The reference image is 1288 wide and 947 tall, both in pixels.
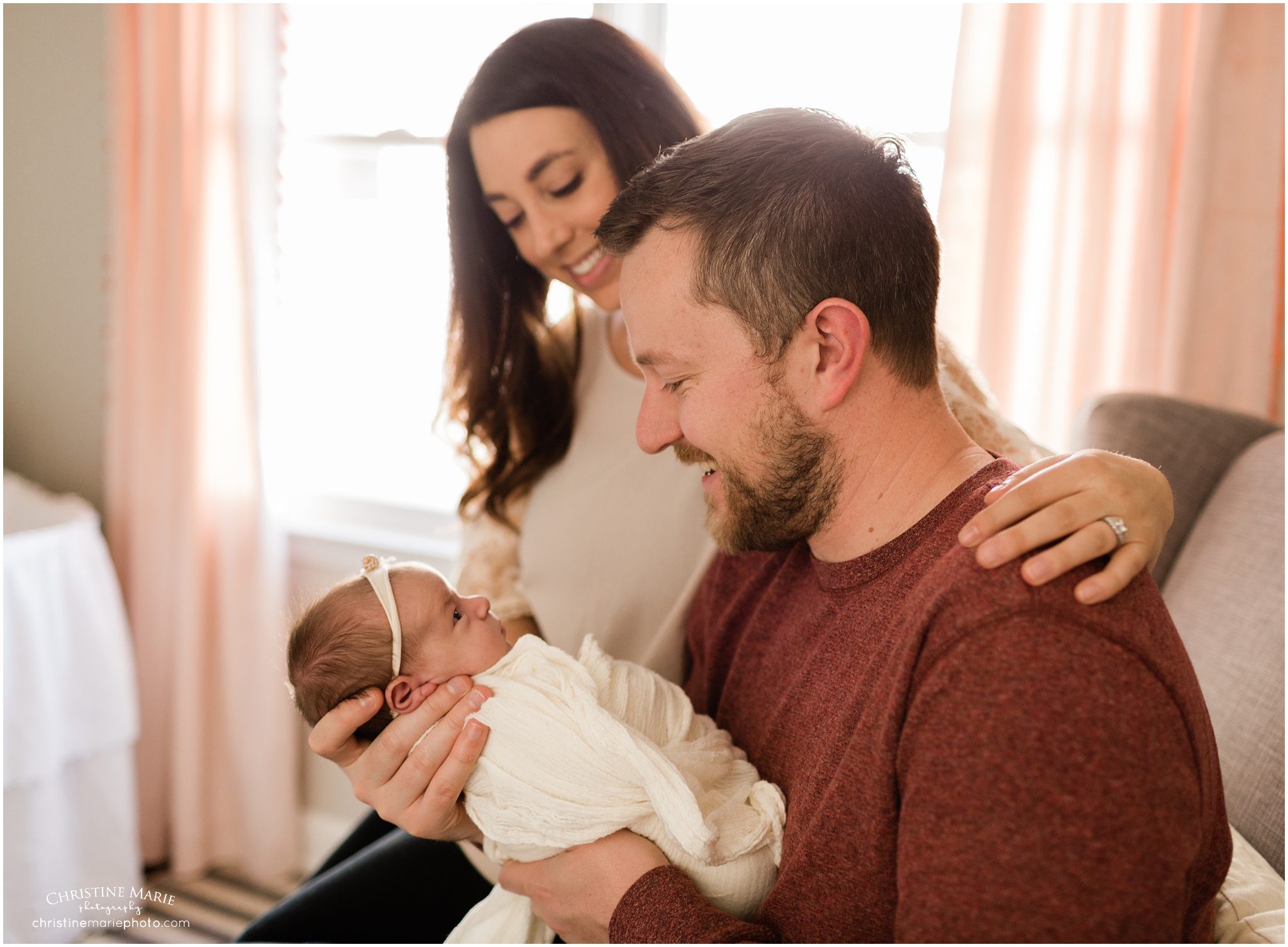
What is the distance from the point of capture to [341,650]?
115 centimetres

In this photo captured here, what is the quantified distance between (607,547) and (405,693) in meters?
0.54

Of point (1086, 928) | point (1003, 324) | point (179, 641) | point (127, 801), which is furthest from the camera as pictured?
point (179, 641)

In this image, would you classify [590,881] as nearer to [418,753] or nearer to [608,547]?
[418,753]

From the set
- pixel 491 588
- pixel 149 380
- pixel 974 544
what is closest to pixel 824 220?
pixel 974 544

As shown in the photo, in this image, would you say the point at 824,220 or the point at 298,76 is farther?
the point at 298,76

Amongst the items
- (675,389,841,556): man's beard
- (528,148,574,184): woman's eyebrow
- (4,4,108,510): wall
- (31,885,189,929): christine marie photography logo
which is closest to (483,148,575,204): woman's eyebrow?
(528,148,574,184): woman's eyebrow

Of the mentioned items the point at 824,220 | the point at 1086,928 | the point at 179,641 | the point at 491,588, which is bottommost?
the point at 179,641

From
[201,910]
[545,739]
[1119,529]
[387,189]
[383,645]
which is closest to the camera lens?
[1119,529]

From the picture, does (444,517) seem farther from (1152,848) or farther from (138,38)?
(1152,848)

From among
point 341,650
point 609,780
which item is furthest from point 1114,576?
point 341,650

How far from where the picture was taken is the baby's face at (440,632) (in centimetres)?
117

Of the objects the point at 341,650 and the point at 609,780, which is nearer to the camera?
the point at 609,780

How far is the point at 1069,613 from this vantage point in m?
0.72

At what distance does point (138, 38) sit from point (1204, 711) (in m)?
3.18
